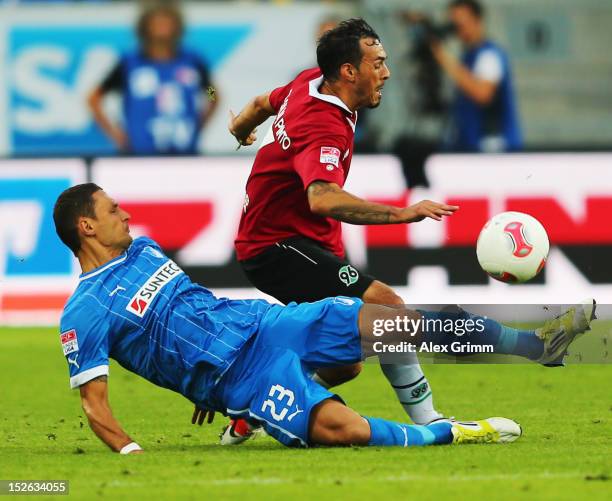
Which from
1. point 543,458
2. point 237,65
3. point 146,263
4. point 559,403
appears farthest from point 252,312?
point 237,65

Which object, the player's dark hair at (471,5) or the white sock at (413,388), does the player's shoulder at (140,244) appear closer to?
the white sock at (413,388)

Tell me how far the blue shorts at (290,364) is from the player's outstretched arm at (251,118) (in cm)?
173

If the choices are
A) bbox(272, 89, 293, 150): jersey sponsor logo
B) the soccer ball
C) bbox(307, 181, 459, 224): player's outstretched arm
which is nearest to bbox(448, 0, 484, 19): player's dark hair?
bbox(272, 89, 293, 150): jersey sponsor logo

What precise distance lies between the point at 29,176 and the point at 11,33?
6.80m

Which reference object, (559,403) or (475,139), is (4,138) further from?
(559,403)

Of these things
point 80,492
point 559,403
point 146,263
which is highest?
point 146,263

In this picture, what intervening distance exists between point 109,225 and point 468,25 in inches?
387

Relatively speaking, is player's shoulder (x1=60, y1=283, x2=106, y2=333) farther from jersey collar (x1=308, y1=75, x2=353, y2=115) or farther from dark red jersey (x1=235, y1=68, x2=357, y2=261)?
jersey collar (x1=308, y1=75, x2=353, y2=115)

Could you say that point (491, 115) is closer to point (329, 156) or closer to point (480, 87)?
point (480, 87)

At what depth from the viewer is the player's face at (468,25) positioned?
1609 centimetres

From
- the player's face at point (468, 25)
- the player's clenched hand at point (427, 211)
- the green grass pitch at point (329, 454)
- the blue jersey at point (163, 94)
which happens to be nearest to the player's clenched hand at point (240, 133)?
the green grass pitch at point (329, 454)

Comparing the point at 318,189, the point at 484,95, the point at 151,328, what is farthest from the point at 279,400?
the point at 484,95

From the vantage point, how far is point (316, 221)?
25.5 ft

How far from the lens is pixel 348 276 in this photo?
745 centimetres
